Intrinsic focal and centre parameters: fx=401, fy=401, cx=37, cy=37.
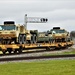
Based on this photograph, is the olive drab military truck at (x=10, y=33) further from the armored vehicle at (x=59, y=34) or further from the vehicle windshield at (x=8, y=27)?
the armored vehicle at (x=59, y=34)

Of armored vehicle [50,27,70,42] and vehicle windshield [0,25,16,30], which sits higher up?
vehicle windshield [0,25,16,30]

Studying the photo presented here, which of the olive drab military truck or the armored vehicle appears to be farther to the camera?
the armored vehicle

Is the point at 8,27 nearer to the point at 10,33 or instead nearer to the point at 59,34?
the point at 10,33

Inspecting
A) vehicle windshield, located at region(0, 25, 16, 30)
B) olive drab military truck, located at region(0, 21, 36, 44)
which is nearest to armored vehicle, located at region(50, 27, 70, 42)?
olive drab military truck, located at region(0, 21, 36, 44)

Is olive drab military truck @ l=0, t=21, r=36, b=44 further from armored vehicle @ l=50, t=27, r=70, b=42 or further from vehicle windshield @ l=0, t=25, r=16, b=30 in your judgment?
armored vehicle @ l=50, t=27, r=70, b=42

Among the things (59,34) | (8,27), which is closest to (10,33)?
(8,27)

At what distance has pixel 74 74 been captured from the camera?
17.6 meters

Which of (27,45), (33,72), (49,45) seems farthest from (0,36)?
(33,72)

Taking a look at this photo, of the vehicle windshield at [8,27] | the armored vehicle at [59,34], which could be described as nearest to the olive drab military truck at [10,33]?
the vehicle windshield at [8,27]

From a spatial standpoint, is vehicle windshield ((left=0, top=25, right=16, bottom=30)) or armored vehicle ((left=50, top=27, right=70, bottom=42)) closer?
vehicle windshield ((left=0, top=25, right=16, bottom=30))

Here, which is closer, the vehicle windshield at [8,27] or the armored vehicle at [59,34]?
the vehicle windshield at [8,27]

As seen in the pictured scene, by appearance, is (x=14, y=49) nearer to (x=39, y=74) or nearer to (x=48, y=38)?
(x=48, y=38)

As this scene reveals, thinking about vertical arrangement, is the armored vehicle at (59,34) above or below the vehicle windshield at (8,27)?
below

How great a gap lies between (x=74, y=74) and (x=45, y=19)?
6853cm
